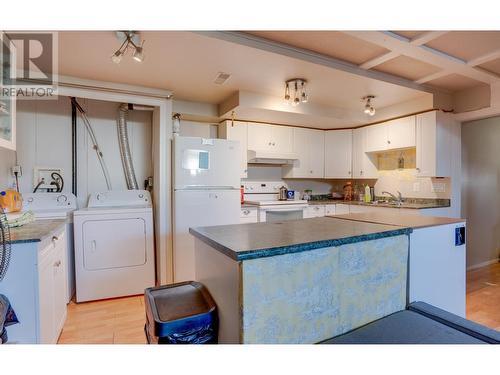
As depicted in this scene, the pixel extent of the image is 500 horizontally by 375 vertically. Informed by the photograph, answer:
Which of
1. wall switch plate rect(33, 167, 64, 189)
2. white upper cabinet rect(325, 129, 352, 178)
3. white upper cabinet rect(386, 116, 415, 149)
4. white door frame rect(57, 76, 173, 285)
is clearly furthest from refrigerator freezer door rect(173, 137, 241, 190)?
white upper cabinet rect(386, 116, 415, 149)

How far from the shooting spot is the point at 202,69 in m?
2.52

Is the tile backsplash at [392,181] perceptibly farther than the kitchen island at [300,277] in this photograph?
Yes

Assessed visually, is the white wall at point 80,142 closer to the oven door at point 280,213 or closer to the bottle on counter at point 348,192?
the oven door at point 280,213

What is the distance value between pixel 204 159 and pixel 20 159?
204cm

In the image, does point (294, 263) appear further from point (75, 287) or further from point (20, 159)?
point (20, 159)

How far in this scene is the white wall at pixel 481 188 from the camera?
3945mm

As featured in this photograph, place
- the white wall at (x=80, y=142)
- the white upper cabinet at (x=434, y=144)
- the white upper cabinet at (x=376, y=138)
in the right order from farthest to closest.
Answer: the white upper cabinet at (x=376, y=138)
the white upper cabinet at (x=434, y=144)
the white wall at (x=80, y=142)

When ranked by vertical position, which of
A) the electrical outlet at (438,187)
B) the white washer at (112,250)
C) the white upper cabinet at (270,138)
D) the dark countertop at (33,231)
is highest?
the white upper cabinet at (270,138)

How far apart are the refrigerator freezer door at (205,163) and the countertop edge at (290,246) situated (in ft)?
5.11

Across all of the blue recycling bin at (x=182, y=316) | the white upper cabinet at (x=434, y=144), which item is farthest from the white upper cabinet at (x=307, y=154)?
the blue recycling bin at (x=182, y=316)

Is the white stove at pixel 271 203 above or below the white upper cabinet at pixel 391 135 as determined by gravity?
below

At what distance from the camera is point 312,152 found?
430 cm

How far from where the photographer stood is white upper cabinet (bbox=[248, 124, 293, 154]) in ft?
12.4

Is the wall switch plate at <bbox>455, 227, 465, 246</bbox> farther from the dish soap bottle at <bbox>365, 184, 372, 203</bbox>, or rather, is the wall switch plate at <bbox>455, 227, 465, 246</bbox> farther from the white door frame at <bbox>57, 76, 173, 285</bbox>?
the white door frame at <bbox>57, 76, 173, 285</bbox>
